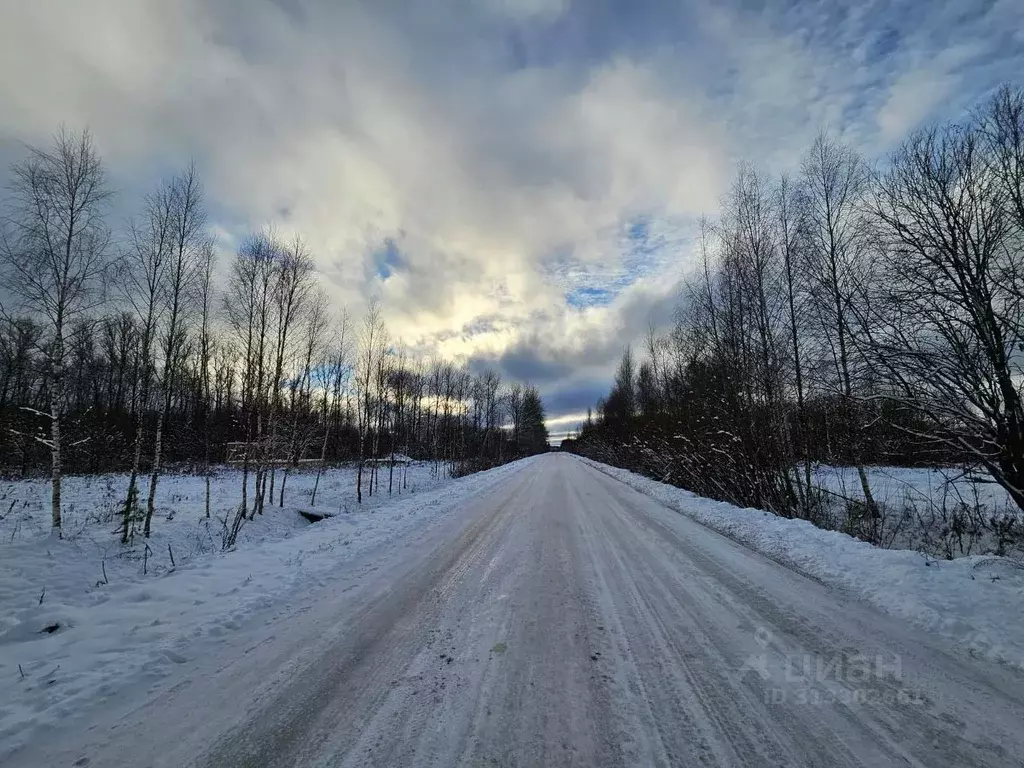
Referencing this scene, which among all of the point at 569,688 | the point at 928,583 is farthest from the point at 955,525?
the point at 569,688

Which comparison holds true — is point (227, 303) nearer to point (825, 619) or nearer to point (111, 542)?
point (111, 542)

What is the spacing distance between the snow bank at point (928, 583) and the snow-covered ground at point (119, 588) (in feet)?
21.9

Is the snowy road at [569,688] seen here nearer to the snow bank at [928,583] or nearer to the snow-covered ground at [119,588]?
the snow bank at [928,583]

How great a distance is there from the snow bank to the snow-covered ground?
668cm

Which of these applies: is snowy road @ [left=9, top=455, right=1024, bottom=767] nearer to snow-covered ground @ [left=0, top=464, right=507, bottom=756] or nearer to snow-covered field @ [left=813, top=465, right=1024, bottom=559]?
snow-covered ground @ [left=0, top=464, right=507, bottom=756]

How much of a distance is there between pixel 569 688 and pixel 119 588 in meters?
6.04

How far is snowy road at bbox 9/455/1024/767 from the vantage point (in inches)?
92.3

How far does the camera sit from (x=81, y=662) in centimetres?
353

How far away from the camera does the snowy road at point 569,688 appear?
7.69ft

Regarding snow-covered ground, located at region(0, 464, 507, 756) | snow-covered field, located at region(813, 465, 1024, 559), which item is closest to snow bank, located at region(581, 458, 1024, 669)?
snow-covered field, located at region(813, 465, 1024, 559)

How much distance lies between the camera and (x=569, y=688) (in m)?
2.91

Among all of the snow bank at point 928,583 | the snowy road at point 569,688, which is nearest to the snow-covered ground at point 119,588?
the snowy road at point 569,688

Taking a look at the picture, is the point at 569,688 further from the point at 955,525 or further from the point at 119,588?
the point at 955,525

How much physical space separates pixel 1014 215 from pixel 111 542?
60.1ft
